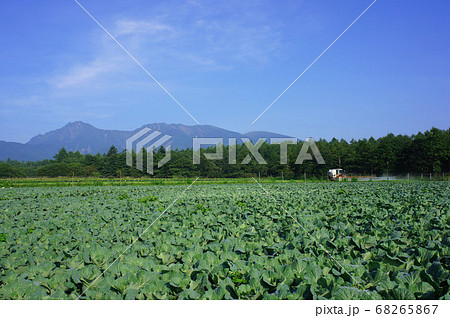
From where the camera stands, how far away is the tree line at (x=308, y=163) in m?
71.4

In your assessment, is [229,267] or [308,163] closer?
[229,267]

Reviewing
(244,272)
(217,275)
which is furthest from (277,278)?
(217,275)

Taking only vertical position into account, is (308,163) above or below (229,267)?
above

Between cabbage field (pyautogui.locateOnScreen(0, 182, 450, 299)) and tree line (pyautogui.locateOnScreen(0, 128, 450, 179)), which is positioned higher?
tree line (pyautogui.locateOnScreen(0, 128, 450, 179))

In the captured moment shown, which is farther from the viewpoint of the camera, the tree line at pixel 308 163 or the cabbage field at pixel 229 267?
the tree line at pixel 308 163

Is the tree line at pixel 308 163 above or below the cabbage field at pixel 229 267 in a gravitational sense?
above

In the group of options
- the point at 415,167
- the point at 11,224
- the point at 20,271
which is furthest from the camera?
the point at 415,167

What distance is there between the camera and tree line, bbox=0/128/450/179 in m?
71.4

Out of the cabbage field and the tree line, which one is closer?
the cabbage field

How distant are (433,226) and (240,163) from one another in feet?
235

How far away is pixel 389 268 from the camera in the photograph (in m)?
3.64

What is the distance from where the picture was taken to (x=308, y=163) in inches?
3162

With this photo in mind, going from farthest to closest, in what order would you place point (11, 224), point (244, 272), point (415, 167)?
point (415, 167) < point (11, 224) < point (244, 272)
